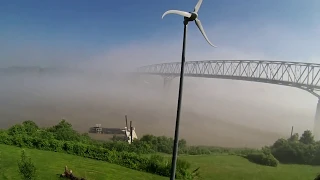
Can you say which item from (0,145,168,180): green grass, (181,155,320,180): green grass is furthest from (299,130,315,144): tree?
(0,145,168,180): green grass

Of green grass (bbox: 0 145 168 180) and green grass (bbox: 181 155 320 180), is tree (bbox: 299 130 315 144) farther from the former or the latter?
green grass (bbox: 0 145 168 180)

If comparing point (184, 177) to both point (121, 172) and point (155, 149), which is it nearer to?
point (121, 172)

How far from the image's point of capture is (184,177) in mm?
17969

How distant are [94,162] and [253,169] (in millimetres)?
13044

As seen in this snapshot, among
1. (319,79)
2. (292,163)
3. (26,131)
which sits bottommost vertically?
(292,163)

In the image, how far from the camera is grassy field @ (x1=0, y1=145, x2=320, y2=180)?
52.7 feet

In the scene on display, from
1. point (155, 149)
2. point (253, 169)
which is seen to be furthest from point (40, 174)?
point (253, 169)

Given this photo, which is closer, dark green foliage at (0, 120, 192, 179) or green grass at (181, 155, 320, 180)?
dark green foliage at (0, 120, 192, 179)

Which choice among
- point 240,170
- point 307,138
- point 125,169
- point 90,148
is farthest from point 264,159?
point 90,148

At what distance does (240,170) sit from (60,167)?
534 inches

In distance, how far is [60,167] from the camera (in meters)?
16.9

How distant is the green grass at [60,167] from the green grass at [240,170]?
5968 mm

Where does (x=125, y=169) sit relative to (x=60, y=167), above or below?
below

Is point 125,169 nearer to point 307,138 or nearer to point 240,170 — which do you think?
point 240,170
